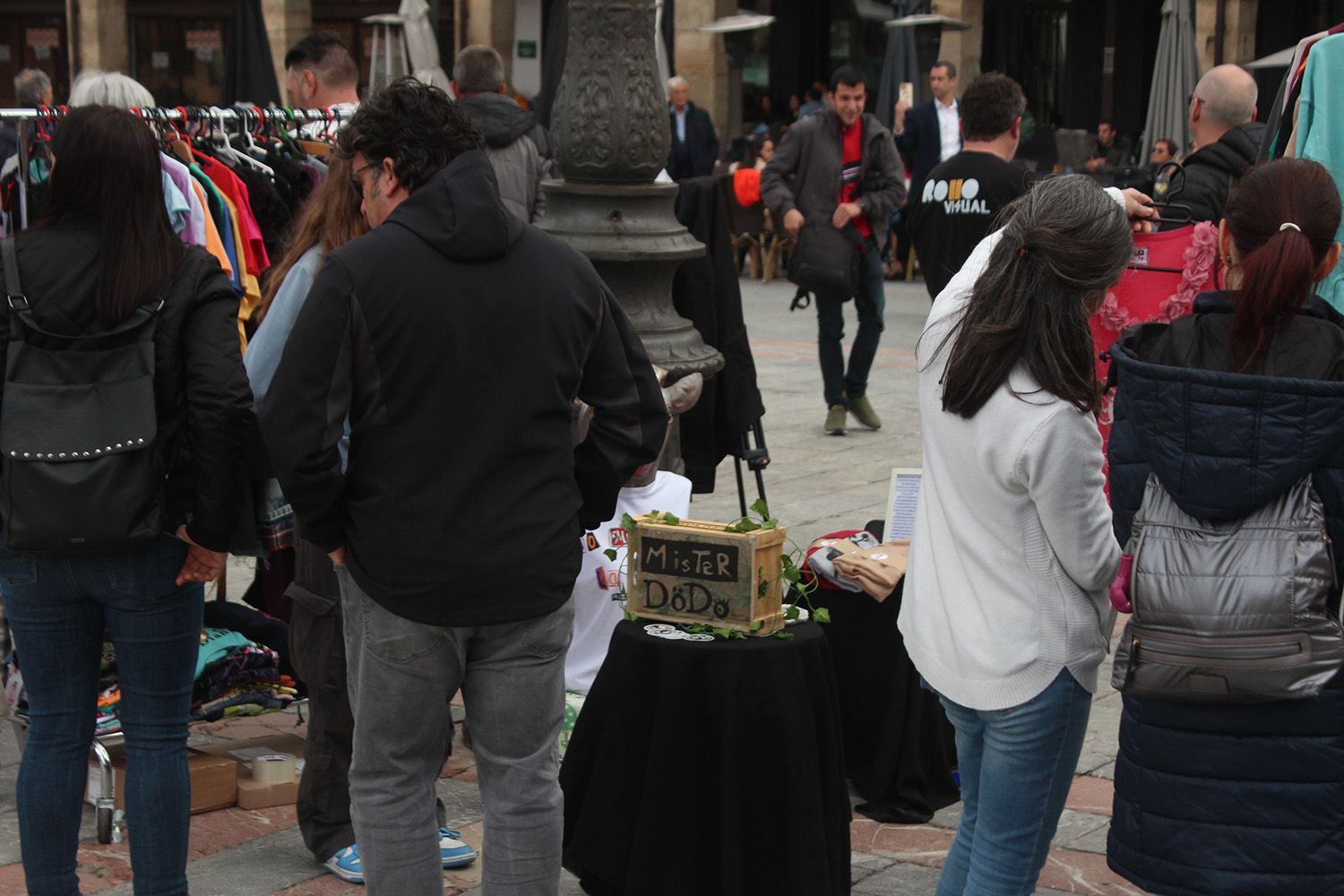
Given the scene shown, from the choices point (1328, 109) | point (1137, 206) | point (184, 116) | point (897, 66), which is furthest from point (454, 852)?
point (897, 66)

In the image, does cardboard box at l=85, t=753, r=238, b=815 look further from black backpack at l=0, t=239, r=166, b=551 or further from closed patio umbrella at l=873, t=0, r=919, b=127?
closed patio umbrella at l=873, t=0, r=919, b=127

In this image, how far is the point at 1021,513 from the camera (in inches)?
119

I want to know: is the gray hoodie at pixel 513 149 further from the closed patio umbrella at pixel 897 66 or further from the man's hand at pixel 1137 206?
the closed patio umbrella at pixel 897 66

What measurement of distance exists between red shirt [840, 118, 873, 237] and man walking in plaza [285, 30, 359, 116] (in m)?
3.22

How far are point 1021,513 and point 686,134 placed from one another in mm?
13131

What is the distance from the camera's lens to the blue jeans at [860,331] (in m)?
9.29

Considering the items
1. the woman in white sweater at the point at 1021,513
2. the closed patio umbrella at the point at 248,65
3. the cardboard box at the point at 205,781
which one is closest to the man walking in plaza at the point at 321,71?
the cardboard box at the point at 205,781

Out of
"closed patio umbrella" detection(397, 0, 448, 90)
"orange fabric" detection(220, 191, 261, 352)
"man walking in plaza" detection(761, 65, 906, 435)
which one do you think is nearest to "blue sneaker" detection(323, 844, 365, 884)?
"orange fabric" detection(220, 191, 261, 352)

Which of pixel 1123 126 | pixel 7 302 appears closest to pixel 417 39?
pixel 1123 126

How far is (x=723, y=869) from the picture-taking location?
12.6 feet

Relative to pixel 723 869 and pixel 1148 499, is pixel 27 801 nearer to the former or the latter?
pixel 723 869

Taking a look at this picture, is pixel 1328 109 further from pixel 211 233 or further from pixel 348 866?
pixel 211 233

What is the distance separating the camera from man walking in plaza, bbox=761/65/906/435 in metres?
9.02

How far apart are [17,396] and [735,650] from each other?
1602mm
